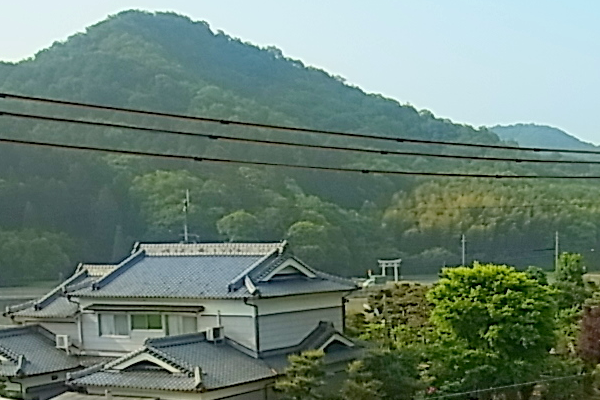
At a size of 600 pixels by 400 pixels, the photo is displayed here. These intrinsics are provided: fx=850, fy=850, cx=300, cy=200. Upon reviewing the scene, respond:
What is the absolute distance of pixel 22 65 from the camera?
1169 inches

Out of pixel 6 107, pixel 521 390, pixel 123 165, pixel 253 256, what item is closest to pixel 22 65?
pixel 123 165

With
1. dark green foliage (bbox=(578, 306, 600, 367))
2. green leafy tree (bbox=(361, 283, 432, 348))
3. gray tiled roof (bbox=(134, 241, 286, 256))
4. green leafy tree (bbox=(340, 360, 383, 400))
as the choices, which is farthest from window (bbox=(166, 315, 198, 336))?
dark green foliage (bbox=(578, 306, 600, 367))

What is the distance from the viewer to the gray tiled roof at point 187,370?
31.0 ft

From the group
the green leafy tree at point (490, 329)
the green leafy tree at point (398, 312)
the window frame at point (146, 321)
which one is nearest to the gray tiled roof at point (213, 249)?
the window frame at point (146, 321)

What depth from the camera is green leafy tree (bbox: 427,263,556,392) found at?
11.3 metres

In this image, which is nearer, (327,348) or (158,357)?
(158,357)

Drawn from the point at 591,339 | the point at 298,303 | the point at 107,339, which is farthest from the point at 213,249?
the point at 591,339

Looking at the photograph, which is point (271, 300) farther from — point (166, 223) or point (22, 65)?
point (22, 65)

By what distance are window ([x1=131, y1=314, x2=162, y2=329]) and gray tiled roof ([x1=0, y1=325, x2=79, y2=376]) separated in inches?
40.0

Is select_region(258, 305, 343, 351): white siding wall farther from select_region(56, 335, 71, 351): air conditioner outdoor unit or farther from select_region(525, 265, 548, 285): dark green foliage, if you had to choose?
select_region(525, 265, 548, 285): dark green foliage

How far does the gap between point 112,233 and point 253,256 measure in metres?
10.2

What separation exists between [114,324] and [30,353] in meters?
1.17

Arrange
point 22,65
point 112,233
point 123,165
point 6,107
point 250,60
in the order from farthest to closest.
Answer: point 250,60 → point 22,65 → point 123,165 → point 112,233 → point 6,107

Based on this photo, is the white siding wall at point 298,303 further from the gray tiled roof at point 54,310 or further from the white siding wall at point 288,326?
the gray tiled roof at point 54,310
